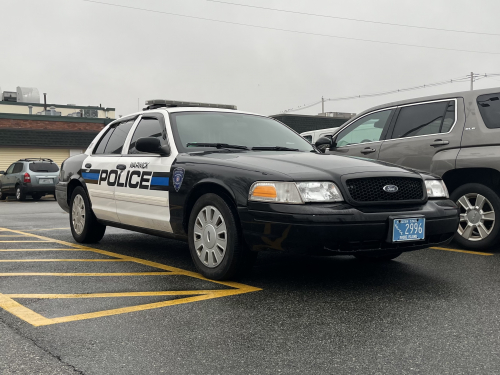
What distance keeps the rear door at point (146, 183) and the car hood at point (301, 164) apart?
606 mm

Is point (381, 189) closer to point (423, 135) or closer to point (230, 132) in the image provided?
point (230, 132)

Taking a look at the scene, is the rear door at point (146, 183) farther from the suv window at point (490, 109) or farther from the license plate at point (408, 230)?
the suv window at point (490, 109)

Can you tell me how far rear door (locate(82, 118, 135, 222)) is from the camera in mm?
6551

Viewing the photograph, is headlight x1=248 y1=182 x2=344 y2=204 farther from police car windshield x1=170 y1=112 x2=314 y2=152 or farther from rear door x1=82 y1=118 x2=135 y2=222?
rear door x1=82 y1=118 x2=135 y2=222

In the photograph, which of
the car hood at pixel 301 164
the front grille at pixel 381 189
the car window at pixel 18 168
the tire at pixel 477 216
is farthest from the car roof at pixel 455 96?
the car window at pixel 18 168

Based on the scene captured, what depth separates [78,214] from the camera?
7.40 m

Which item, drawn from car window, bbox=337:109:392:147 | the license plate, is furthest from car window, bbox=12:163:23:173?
the license plate

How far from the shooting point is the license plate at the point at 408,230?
4445 millimetres

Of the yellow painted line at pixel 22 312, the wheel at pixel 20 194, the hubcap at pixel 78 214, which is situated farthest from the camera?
the wheel at pixel 20 194

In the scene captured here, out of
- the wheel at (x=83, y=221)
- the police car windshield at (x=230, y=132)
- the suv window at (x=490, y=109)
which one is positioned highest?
the suv window at (x=490, y=109)

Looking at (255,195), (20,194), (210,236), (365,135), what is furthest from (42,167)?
(255,195)

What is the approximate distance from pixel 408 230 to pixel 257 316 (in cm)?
147

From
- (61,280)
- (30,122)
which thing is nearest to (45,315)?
(61,280)

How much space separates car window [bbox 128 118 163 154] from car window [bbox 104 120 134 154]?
267 mm
